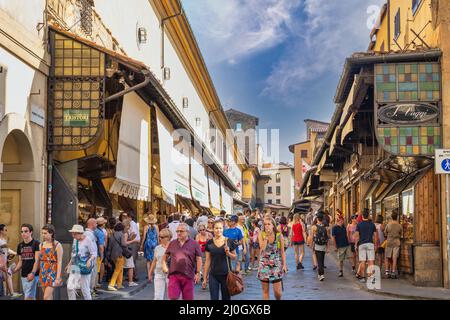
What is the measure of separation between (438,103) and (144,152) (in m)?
7.81

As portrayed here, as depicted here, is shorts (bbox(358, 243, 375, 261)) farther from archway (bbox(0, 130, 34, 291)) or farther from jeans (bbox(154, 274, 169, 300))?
archway (bbox(0, 130, 34, 291))

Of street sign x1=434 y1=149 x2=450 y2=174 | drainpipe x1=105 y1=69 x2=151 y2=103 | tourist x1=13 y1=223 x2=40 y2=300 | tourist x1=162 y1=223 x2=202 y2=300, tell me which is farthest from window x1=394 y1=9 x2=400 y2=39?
tourist x1=13 y1=223 x2=40 y2=300

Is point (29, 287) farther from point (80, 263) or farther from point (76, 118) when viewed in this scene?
point (76, 118)

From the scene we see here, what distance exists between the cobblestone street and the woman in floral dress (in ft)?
9.21

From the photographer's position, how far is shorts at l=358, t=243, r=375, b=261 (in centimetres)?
1612

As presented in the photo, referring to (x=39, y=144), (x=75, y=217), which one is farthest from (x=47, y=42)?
(x=75, y=217)

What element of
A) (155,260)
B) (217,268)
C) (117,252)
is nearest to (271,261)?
(217,268)

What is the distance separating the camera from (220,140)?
53938mm

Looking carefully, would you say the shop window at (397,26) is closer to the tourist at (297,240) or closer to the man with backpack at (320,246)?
the tourist at (297,240)

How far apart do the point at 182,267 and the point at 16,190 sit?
5.42 meters

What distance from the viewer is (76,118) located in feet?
47.8

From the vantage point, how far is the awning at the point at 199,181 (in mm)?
28892
